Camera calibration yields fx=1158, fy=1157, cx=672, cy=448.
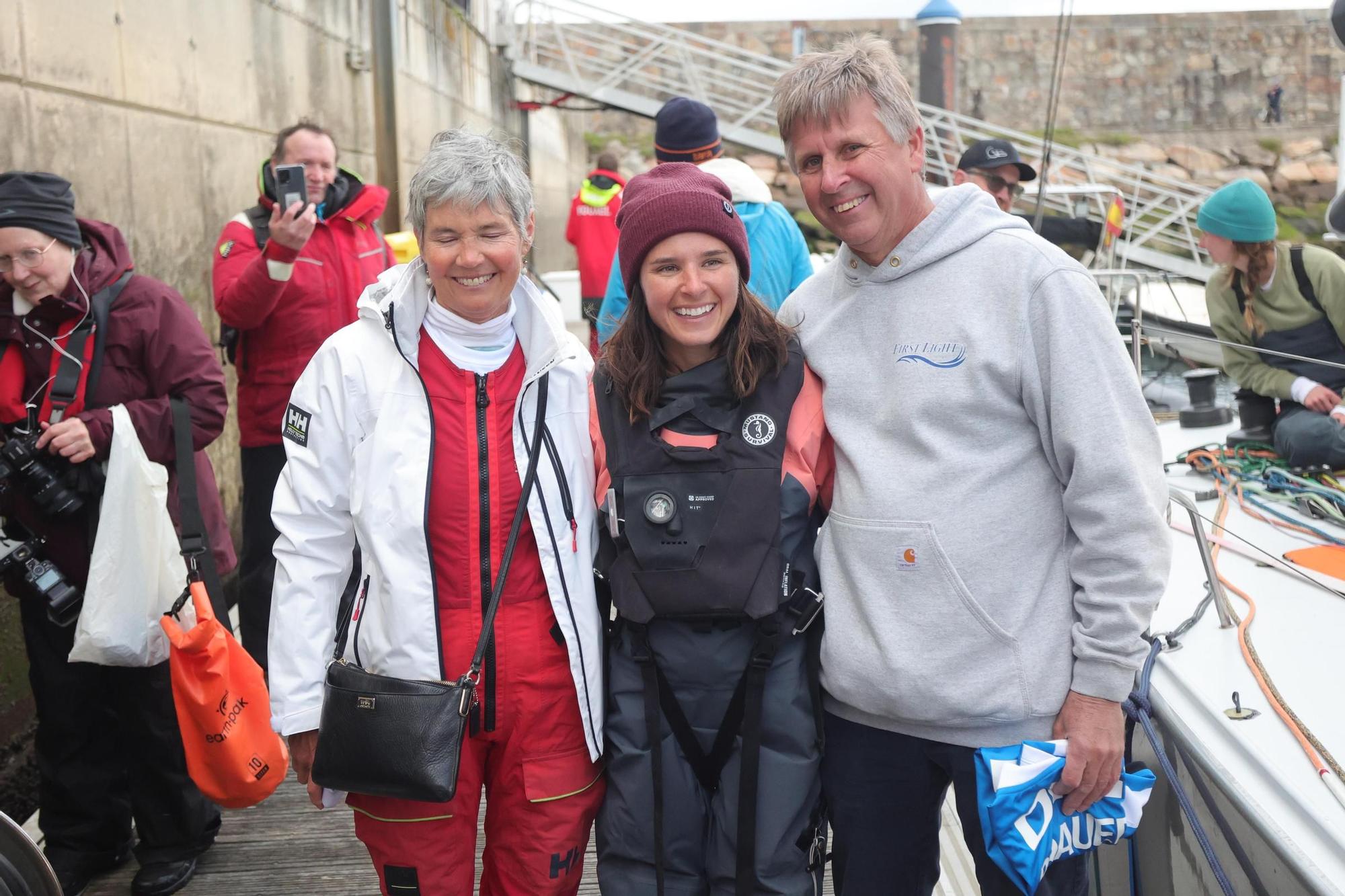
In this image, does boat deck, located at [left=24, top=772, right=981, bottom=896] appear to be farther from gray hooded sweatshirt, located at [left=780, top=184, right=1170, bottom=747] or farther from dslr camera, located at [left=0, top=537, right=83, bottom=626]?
gray hooded sweatshirt, located at [left=780, top=184, right=1170, bottom=747]

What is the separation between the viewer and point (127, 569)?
2752 millimetres

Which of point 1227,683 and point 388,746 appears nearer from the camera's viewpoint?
point 388,746

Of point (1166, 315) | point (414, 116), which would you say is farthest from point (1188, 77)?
point (414, 116)

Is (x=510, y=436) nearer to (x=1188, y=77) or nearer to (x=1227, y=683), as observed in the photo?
(x=1227, y=683)

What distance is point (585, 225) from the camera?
319 inches

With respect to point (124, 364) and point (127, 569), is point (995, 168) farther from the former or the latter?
point (127, 569)

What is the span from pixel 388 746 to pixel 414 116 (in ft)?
26.4

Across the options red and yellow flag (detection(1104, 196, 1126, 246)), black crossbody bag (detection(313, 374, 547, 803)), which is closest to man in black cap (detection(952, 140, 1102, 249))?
red and yellow flag (detection(1104, 196, 1126, 246))

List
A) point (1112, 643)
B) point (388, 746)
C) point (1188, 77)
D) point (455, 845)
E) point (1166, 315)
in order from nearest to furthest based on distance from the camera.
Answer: point (1112, 643)
point (388, 746)
point (455, 845)
point (1166, 315)
point (1188, 77)

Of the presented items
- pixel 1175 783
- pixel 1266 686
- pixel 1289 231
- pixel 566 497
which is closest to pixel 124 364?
pixel 566 497

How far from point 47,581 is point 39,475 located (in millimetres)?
259

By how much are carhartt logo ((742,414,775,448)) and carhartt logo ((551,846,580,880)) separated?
2.59ft

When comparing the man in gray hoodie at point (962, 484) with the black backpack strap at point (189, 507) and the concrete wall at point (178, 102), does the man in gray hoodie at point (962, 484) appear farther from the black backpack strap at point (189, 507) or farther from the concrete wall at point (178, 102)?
the black backpack strap at point (189, 507)

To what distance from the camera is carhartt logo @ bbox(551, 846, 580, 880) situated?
2.01 metres
